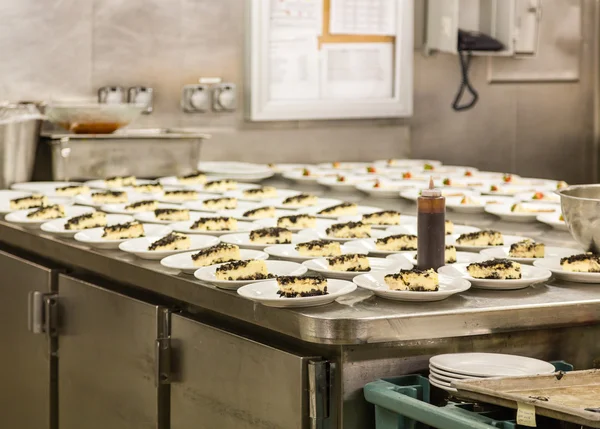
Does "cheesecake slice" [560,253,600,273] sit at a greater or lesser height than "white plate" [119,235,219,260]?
greater

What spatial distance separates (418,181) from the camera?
4.57 metres

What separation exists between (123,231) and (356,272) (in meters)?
0.84

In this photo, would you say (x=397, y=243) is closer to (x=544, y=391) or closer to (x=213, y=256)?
(x=213, y=256)

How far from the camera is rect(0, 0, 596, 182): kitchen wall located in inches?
195

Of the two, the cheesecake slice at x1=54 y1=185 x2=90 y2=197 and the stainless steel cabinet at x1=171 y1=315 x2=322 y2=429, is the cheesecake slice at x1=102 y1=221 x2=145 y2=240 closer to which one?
the stainless steel cabinet at x1=171 y1=315 x2=322 y2=429

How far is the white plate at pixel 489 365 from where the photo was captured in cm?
200

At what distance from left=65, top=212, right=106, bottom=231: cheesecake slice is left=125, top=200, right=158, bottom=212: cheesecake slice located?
33cm

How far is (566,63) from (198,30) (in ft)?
8.58

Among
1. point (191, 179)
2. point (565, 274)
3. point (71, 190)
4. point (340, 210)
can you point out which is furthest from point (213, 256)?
point (191, 179)

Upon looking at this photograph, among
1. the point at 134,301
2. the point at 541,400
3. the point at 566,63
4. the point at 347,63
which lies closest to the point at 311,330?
the point at 541,400

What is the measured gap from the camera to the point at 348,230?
3.05 metres

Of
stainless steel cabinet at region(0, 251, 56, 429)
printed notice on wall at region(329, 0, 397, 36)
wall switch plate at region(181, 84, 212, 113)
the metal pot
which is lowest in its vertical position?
stainless steel cabinet at region(0, 251, 56, 429)

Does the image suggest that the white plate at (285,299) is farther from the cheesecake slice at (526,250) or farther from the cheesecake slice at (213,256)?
the cheesecake slice at (526,250)

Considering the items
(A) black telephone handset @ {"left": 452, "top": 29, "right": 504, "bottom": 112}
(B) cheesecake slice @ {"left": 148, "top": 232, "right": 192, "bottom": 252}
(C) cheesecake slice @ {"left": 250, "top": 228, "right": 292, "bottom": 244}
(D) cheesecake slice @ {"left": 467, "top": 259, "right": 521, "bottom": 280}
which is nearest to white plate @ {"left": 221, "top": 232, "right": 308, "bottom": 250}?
(C) cheesecake slice @ {"left": 250, "top": 228, "right": 292, "bottom": 244}
